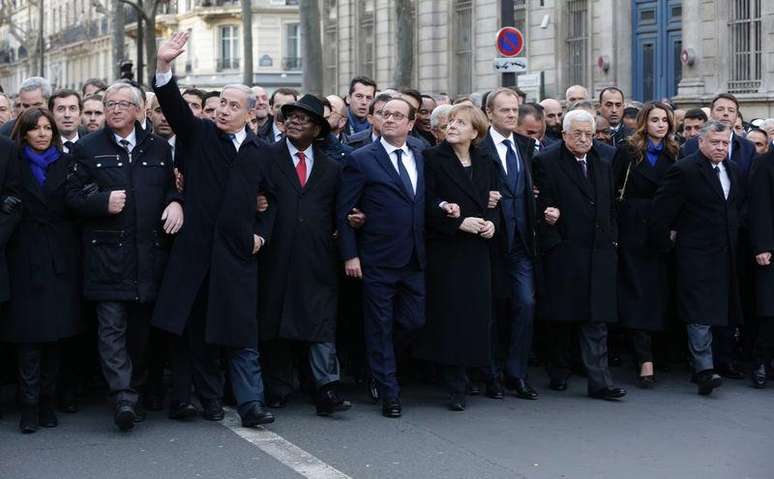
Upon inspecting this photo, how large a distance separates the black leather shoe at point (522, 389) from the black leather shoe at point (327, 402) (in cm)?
145

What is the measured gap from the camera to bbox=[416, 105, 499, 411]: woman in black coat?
401 inches

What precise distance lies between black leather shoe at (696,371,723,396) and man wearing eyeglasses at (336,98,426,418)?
221cm

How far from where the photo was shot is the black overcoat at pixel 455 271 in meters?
10.2

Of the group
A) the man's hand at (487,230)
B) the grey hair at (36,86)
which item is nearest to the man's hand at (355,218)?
the man's hand at (487,230)

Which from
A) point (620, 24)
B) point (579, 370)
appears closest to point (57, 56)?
point (620, 24)

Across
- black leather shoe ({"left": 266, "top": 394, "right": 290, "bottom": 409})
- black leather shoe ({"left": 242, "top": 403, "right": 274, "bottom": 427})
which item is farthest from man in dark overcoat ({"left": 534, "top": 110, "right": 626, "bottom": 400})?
black leather shoe ({"left": 242, "top": 403, "right": 274, "bottom": 427})

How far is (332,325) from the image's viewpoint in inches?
393

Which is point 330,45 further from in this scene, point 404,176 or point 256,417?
point 256,417

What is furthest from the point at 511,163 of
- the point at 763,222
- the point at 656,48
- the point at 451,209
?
the point at 656,48

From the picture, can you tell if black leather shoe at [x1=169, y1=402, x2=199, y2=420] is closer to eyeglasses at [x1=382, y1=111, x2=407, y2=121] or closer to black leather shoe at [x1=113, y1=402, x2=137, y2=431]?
black leather shoe at [x1=113, y1=402, x2=137, y2=431]

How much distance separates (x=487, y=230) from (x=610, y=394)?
60.9 inches

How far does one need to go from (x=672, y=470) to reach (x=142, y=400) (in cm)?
373

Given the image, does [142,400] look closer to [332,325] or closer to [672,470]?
Result: [332,325]

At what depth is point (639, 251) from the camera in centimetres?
1137
